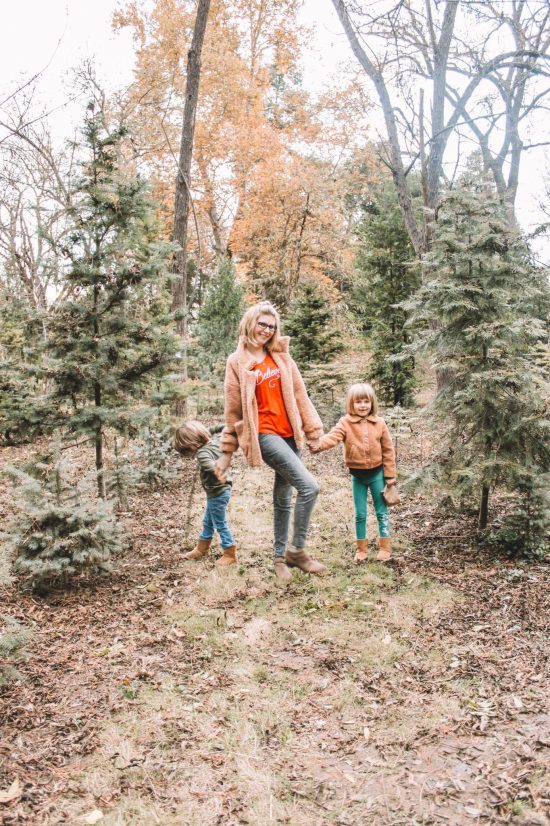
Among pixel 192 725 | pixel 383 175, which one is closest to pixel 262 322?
pixel 192 725

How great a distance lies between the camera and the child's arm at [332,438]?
187 inches

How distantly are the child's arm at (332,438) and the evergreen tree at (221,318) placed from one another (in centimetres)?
988

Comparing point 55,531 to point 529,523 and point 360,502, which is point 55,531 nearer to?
point 360,502

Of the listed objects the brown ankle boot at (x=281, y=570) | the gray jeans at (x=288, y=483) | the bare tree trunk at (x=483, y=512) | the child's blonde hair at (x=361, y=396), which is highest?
the child's blonde hair at (x=361, y=396)

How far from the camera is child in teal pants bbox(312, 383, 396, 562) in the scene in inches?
197

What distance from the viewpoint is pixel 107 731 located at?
3047 mm

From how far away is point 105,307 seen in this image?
5484 mm

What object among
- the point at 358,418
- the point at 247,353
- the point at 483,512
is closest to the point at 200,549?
the point at 358,418

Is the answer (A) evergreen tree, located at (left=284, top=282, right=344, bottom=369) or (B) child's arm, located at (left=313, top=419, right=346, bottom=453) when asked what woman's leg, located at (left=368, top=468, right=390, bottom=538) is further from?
(A) evergreen tree, located at (left=284, top=282, right=344, bottom=369)

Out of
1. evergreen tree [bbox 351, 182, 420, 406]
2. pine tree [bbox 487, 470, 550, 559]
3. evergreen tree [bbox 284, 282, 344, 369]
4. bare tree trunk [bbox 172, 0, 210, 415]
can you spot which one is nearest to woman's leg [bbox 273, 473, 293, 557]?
pine tree [bbox 487, 470, 550, 559]

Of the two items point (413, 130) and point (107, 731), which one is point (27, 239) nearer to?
point (413, 130)

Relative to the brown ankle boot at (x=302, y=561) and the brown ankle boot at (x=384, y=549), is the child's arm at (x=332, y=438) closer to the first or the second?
the brown ankle boot at (x=302, y=561)

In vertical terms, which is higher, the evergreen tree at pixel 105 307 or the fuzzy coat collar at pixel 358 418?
the evergreen tree at pixel 105 307

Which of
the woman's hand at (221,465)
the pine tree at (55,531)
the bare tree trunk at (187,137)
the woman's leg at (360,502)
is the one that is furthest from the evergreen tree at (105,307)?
the bare tree trunk at (187,137)
